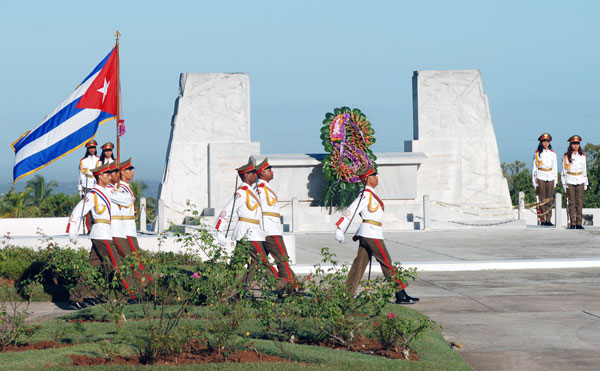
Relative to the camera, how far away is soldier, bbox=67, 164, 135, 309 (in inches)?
457

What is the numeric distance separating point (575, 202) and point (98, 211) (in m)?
16.2

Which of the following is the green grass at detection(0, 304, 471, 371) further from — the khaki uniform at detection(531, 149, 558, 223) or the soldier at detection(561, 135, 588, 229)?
the khaki uniform at detection(531, 149, 558, 223)

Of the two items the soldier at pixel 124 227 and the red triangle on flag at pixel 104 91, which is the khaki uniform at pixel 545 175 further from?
the soldier at pixel 124 227

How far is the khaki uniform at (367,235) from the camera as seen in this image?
11453mm

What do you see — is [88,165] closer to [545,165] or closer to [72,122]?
[72,122]

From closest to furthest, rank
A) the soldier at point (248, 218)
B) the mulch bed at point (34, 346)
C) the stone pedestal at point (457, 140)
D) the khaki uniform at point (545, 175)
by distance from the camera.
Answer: the mulch bed at point (34, 346)
the soldier at point (248, 218)
the khaki uniform at point (545, 175)
the stone pedestal at point (457, 140)

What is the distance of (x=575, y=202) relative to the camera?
955 inches

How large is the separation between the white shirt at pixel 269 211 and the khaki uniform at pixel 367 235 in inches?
44.3

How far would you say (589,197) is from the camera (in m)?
48.2

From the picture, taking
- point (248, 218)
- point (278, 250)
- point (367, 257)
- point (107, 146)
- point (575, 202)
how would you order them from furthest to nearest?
point (575, 202)
point (107, 146)
point (278, 250)
point (248, 218)
point (367, 257)

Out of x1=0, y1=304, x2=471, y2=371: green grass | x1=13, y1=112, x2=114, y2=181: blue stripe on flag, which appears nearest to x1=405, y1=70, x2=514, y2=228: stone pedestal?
x1=13, y1=112, x2=114, y2=181: blue stripe on flag

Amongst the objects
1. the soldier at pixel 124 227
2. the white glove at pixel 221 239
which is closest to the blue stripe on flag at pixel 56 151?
the soldier at pixel 124 227

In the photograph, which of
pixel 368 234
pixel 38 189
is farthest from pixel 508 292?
pixel 38 189

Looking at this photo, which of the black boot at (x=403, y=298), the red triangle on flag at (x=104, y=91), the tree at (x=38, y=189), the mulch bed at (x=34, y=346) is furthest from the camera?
the tree at (x=38, y=189)
